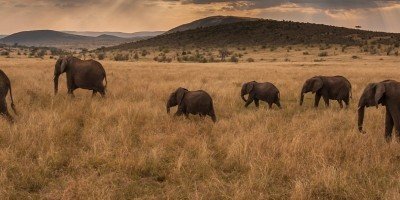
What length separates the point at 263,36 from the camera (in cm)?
8106

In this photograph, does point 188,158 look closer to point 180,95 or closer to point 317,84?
point 180,95

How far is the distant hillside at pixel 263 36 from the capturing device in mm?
73875

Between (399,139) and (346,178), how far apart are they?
258cm

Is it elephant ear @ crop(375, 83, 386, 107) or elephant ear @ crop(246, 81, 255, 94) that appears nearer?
elephant ear @ crop(375, 83, 386, 107)

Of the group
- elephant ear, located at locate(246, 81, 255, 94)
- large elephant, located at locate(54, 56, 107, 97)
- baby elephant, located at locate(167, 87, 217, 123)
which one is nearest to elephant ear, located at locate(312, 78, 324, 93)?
elephant ear, located at locate(246, 81, 255, 94)

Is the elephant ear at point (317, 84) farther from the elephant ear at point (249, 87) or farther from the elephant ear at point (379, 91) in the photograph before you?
the elephant ear at point (379, 91)

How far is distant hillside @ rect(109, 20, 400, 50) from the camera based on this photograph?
2908 inches

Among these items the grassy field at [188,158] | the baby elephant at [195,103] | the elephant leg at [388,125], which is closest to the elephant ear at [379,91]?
the elephant leg at [388,125]

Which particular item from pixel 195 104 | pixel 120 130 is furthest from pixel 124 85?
pixel 120 130

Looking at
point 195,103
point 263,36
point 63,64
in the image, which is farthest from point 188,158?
point 263,36

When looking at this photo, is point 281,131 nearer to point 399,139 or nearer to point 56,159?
point 399,139

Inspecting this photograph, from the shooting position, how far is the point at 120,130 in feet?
30.1

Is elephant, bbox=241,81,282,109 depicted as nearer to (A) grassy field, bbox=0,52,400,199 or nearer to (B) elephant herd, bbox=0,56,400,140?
(B) elephant herd, bbox=0,56,400,140

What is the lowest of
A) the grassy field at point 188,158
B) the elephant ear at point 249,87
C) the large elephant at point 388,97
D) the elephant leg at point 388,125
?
the grassy field at point 188,158
